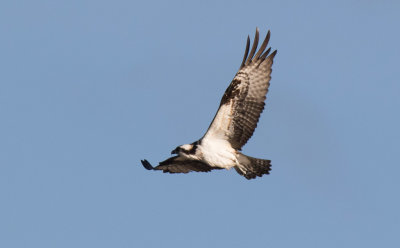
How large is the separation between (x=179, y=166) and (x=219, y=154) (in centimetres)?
100

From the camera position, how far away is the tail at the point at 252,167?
29.4 m

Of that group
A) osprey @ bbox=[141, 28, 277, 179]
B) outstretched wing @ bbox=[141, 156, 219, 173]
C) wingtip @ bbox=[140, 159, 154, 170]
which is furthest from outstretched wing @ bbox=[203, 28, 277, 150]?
wingtip @ bbox=[140, 159, 154, 170]

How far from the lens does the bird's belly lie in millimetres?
28984

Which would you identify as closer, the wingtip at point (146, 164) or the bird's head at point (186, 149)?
the bird's head at point (186, 149)

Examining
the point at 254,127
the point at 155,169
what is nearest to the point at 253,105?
the point at 254,127

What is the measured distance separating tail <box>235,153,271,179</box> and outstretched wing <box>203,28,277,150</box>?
40cm

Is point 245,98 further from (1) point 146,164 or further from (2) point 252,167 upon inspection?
(1) point 146,164

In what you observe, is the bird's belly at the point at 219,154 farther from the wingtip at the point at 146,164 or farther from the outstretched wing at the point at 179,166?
the wingtip at the point at 146,164

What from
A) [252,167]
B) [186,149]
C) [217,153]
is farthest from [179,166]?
[252,167]

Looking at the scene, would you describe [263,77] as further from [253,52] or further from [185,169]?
[185,169]

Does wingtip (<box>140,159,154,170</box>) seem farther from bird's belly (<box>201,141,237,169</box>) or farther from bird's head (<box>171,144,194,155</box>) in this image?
bird's belly (<box>201,141,237,169</box>)

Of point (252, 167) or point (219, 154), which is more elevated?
point (219, 154)

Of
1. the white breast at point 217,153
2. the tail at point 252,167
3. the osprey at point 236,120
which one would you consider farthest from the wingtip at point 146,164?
the tail at point 252,167

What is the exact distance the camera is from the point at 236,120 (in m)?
29.2
